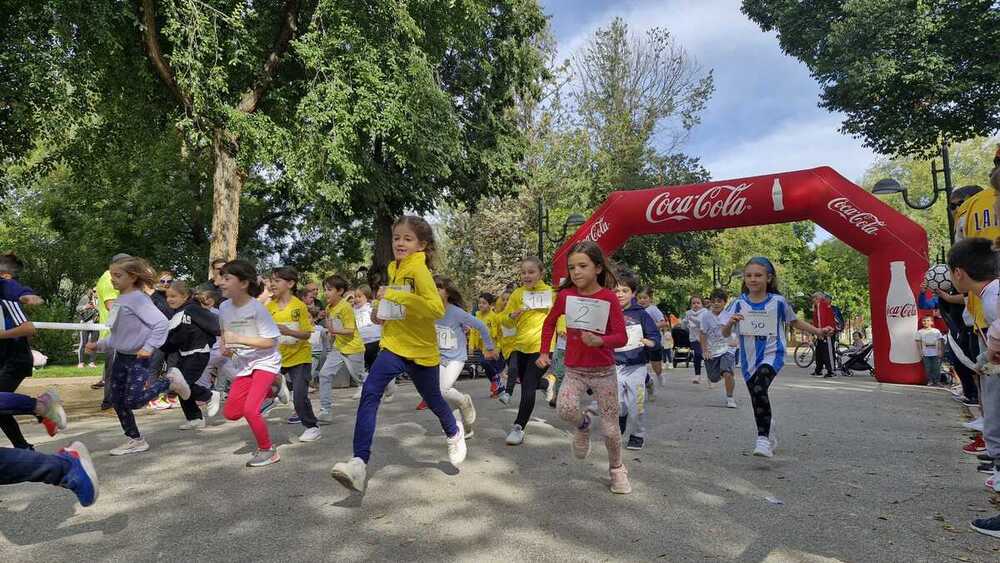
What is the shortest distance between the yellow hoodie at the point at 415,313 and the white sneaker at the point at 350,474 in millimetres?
922

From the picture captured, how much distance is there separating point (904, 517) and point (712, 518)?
1.21 meters

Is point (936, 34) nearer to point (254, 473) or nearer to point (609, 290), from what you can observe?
point (609, 290)

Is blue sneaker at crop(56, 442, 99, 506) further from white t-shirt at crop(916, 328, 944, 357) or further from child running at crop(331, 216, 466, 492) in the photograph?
white t-shirt at crop(916, 328, 944, 357)

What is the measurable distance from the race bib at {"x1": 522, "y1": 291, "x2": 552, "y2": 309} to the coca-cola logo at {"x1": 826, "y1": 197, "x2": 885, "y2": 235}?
8045 mm

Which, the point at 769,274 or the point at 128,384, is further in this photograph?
the point at 769,274

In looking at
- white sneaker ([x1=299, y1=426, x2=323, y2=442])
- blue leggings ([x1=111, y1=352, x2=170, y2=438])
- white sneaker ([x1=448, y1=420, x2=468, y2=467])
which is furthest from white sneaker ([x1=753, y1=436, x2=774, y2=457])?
blue leggings ([x1=111, y1=352, x2=170, y2=438])

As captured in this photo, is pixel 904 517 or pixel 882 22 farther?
pixel 882 22

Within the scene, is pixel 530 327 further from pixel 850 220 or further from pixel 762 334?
pixel 850 220

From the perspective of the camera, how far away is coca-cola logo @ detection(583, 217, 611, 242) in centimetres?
1479

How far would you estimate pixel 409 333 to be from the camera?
4773 millimetres

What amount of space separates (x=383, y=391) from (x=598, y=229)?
11.0 meters

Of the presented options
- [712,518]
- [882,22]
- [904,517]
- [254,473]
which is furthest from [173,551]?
[882,22]

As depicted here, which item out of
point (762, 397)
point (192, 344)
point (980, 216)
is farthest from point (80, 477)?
point (980, 216)

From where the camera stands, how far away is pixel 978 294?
13.4ft
